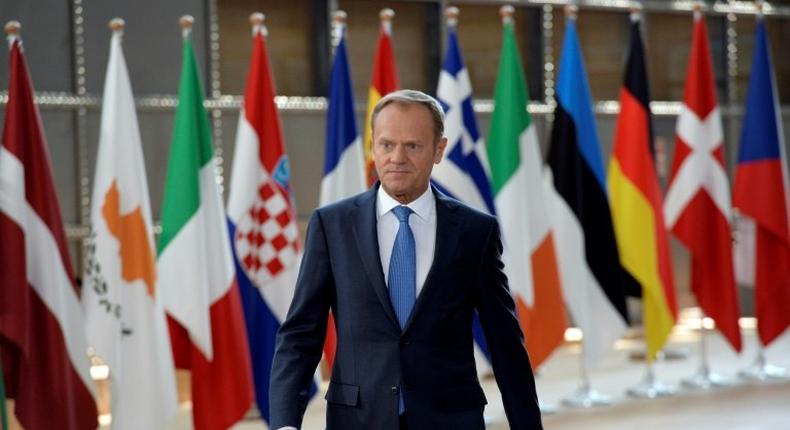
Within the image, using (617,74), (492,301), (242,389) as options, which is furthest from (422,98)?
(617,74)

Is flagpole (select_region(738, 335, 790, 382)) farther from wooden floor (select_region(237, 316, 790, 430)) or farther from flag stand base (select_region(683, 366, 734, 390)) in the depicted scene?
flag stand base (select_region(683, 366, 734, 390))

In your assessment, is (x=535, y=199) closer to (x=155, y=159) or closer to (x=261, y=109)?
(x=261, y=109)

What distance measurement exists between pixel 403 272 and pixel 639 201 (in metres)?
5.87

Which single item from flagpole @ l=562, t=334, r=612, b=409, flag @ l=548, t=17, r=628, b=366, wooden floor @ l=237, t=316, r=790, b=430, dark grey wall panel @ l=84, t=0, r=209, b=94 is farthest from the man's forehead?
dark grey wall panel @ l=84, t=0, r=209, b=94

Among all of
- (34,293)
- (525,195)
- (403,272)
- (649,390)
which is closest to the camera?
(403,272)

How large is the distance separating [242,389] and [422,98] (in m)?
4.19

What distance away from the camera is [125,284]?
6.28 meters

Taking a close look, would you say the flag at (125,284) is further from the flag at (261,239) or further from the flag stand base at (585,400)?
the flag stand base at (585,400)

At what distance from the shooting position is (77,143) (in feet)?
28.0

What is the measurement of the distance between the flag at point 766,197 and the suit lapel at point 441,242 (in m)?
6.48

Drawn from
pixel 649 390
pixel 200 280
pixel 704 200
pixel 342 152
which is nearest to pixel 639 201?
pixel 704 200

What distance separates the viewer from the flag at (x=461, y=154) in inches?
294

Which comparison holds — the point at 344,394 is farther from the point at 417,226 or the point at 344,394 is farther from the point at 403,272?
the point at 417,226

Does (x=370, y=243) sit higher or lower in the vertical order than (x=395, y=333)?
higher
